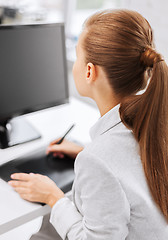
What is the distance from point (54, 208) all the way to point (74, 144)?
0.34 m

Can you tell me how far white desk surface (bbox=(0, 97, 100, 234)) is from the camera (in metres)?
0.75

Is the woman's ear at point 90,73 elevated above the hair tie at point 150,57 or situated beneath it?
situated beneath

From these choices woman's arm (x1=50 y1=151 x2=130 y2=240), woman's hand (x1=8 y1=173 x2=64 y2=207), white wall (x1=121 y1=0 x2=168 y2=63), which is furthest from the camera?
white wall (x1=121 y1=0 x2=168 y2=63)

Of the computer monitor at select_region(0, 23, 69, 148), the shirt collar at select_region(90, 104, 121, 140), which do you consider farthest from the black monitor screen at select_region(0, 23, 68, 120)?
the shirt collar at select_region(90, 104, 121, 140)

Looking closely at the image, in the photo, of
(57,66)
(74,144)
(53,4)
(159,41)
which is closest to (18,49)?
(57,66)

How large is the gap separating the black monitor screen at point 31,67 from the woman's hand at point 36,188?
31 cm

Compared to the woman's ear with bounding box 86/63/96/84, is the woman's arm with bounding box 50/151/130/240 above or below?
below

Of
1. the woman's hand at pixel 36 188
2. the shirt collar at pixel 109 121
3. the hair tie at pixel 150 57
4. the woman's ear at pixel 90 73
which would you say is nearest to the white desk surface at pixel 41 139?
the woman's hand at pixel 36 188

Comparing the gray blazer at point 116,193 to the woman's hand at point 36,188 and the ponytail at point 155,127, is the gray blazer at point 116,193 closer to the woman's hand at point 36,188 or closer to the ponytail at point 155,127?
the ponytail at point 155,127

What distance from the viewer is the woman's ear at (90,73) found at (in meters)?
0.71

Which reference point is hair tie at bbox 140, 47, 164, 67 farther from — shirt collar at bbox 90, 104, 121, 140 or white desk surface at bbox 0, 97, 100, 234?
white desk surface at bbox 0, 97, 100, 234

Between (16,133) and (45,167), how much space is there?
0.27 metres

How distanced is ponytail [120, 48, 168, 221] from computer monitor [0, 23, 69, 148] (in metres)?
0.55

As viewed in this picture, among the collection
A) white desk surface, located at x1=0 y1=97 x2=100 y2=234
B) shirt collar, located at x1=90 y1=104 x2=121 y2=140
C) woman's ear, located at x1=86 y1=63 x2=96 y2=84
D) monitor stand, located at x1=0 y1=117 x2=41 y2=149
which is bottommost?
white desk surface, located at x1=0 y1=97 x2=100 y2=234
